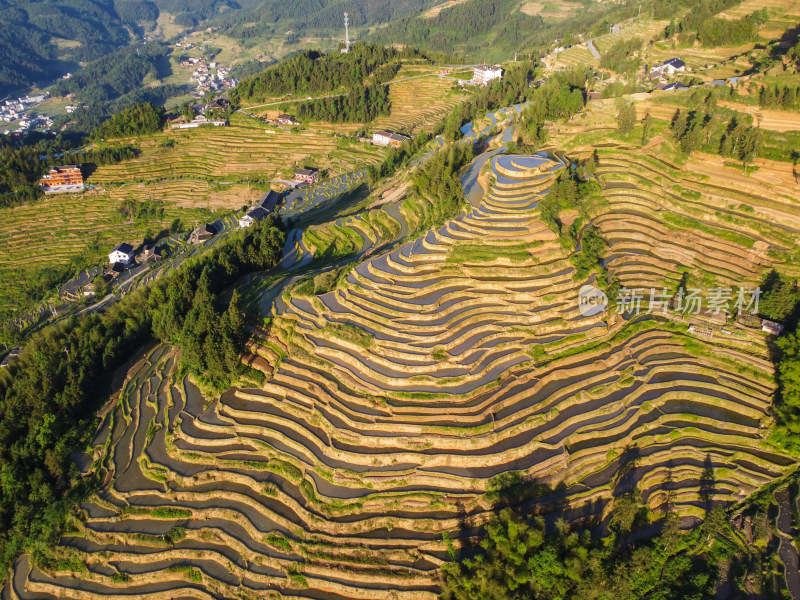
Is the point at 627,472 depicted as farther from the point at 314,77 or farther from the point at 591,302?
the point at 314,77

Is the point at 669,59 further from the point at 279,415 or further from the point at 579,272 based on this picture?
the point at 279,415

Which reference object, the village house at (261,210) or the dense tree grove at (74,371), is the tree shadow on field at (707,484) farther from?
the village house at (261,210)

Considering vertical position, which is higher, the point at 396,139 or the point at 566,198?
the point at 566,198

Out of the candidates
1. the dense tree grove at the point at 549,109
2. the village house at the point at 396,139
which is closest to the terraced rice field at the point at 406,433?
the dense tree grove at the point at 549,109

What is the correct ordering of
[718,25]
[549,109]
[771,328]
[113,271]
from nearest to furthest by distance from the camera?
[771,328]
[549,109]
[113,271]
[718,25]

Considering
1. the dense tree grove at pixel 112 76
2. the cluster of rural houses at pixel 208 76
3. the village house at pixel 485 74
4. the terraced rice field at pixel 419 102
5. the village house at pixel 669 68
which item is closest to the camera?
the village house at pixel 669 68

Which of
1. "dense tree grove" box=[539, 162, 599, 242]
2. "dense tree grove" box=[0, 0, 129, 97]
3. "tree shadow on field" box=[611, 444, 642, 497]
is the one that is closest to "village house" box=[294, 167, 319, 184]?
"dense tree grove" box=[539, 162, 599, 242]

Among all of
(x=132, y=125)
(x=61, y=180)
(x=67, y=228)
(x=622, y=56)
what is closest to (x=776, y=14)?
(x=622, y=56)
